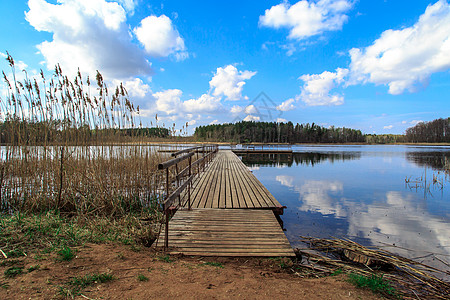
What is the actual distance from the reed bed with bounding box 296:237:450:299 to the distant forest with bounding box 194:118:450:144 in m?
75.0

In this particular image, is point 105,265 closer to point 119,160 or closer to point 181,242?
point 181,242

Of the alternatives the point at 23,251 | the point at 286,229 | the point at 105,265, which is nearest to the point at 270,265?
the point at 105,265

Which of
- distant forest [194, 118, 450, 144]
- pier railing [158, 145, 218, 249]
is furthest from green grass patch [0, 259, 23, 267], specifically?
distant forest [194, 118, 450, 144]

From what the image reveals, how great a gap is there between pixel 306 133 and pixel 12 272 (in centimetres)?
10666

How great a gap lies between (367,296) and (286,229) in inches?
129

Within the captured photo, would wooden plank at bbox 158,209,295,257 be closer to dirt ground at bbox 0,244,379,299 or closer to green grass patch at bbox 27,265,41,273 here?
dirt ground at bbox 0,244,379,299

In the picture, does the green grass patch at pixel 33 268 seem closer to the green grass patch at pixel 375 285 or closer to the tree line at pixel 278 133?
the green grass patch at pixel 375 285

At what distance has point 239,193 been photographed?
647 cm

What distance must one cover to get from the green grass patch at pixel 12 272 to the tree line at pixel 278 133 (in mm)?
82865

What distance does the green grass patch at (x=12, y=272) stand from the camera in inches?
92.7

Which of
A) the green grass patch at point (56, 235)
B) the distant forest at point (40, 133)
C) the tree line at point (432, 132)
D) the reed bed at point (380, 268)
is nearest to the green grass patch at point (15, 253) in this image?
the green grass patch at point (56, 235)

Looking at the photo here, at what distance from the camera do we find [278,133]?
9656cm

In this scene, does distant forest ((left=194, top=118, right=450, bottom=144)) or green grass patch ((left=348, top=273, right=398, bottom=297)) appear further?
distant forest ((left=194, top=118, right=450, bottom=144))

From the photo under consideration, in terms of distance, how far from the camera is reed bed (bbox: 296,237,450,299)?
276 centimetres
